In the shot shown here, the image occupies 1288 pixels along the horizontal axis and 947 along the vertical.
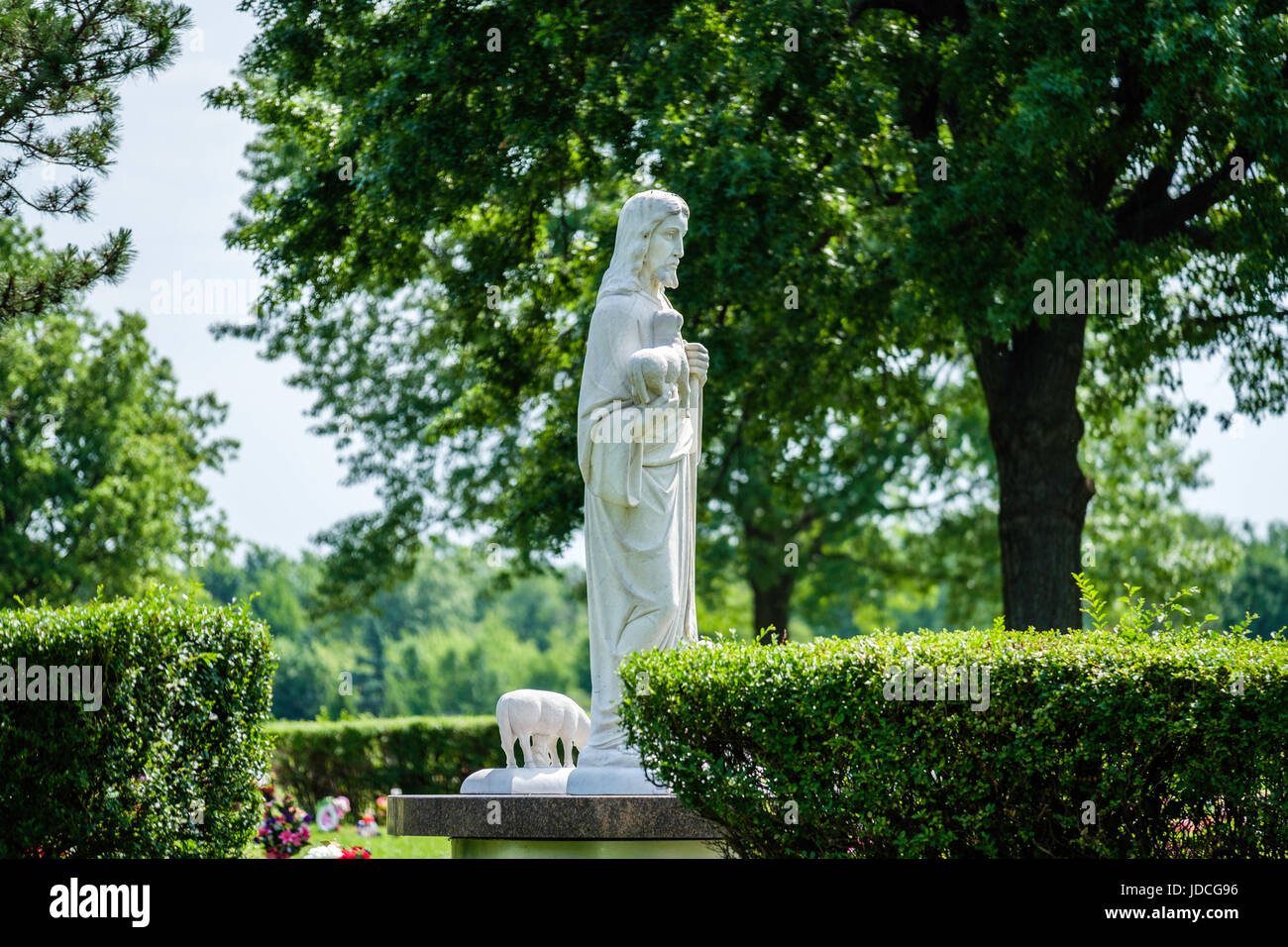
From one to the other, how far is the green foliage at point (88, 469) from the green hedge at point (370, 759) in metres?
5.97

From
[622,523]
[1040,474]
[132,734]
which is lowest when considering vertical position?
[132,734]

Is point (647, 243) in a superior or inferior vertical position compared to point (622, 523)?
superior

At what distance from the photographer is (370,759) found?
22.9 m

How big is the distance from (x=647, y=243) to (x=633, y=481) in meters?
1.54

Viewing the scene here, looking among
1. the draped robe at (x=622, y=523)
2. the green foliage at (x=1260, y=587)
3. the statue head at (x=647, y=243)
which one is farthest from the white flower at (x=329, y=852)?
the green foliage at (x=1260, y=587)

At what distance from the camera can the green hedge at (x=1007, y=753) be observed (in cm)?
648

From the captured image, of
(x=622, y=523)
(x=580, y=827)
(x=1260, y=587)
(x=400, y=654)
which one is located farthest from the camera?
(x=400, y=654)

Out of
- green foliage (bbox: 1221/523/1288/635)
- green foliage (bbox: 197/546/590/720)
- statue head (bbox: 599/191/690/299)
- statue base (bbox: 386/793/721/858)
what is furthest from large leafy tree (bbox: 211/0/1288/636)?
green foliage (bbox: 1221/523/1288/635)

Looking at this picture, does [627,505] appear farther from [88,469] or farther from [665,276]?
[88,469]

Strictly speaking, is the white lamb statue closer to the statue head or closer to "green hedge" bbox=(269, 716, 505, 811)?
the statue head

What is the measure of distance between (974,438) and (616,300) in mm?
20120

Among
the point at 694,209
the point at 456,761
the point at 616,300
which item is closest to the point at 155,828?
the point at 616,300

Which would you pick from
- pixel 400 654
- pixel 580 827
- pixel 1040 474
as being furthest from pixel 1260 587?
pixel 580 827
